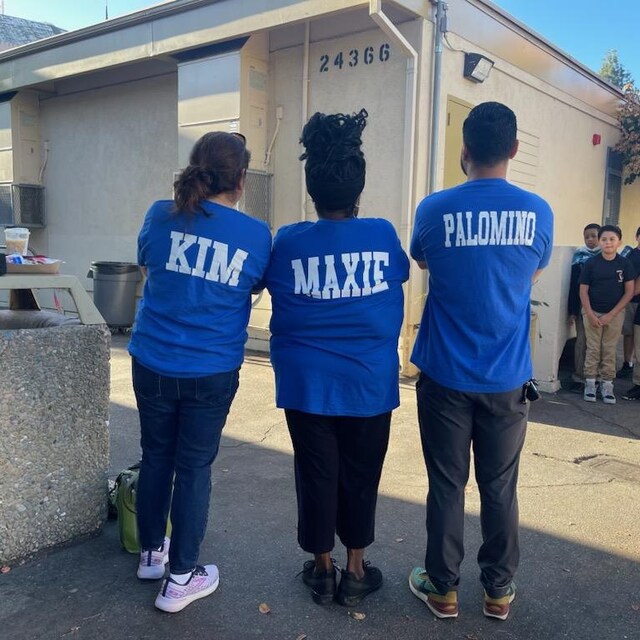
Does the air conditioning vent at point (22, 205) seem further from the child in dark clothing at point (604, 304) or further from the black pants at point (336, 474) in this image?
the black pants at point (336, 474)

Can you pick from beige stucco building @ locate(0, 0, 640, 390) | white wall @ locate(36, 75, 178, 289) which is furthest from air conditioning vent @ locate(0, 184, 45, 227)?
white wall @ locate(36, 75, 178, 289)

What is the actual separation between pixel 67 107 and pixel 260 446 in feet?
28.7

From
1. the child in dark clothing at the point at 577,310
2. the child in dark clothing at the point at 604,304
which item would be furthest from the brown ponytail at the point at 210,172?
the child in dark clothing at the point at 577,310

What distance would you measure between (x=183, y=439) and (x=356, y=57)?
19.6 ft

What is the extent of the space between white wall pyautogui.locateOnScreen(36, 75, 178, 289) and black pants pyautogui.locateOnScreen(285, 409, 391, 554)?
25.5ft

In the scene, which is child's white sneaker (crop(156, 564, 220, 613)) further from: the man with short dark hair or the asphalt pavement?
the man with short dark hair

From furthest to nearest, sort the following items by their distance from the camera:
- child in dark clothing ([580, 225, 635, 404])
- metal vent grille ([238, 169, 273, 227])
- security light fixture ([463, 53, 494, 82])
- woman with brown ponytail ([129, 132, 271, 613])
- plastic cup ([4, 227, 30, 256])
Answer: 1. metal vent grille ([238, 169, 273, 227])
2. security light fixture ([463, 53, 494, 82])
3. child in dark clothing ([580, 225, 635, 404])
4. plastic cup ([4, 227, 30, 256])
5. woman with brown ponytail ([129, 132, 271, 613])

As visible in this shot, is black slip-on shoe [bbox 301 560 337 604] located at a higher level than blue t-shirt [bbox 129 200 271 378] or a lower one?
lower

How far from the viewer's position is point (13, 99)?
37.0 feet

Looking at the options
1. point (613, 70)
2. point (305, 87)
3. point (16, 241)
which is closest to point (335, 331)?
point (16, 241)

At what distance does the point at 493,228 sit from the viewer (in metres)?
2.49

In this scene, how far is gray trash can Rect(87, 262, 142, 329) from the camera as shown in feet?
31.8

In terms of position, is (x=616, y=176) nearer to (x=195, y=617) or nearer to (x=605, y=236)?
(x=605, y=236)

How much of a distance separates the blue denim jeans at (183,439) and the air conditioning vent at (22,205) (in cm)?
995
